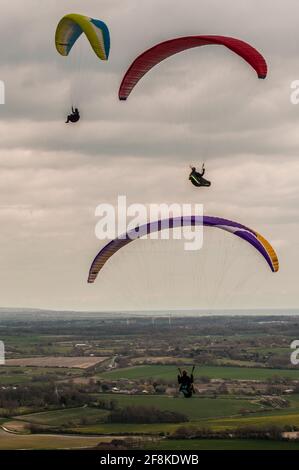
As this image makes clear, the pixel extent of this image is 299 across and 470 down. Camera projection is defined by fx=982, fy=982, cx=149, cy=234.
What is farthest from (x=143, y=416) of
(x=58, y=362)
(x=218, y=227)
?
(x=58, y=362)

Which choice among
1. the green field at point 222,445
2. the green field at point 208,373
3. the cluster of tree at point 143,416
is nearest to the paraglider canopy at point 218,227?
the green field at point 222,445

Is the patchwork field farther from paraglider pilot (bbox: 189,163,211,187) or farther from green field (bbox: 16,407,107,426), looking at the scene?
paraglider pilot (bbox: 189,163,211,187)

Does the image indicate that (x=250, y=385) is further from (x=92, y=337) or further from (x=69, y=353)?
(x=92, y=337)

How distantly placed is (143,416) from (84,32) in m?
34.3

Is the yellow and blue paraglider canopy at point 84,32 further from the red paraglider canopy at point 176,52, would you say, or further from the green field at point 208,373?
the green field at point 208,373

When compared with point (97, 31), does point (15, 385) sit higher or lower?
lower

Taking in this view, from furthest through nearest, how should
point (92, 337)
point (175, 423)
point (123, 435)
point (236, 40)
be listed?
point (92, 337)
point (175, 423)
point (123, 435)
point (236, 40)

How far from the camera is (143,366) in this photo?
98.4 meters

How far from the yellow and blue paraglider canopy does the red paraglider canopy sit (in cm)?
121

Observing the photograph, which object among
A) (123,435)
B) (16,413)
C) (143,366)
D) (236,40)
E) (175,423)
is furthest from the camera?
(143,366)

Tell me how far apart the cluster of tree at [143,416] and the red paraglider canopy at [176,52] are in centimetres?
3296

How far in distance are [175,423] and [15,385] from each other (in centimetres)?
2568
